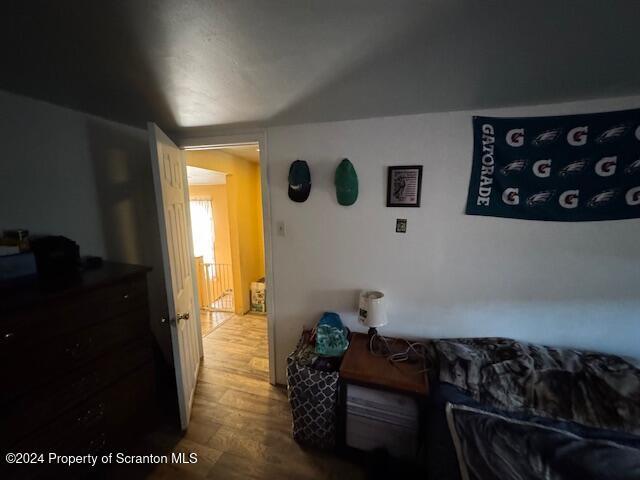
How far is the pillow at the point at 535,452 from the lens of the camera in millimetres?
801

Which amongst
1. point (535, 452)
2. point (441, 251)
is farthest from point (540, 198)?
point (535, 452)

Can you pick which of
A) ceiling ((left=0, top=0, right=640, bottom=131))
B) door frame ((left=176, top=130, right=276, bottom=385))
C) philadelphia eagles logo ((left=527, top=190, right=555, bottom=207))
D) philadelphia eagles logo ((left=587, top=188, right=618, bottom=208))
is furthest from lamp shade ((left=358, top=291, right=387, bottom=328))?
philadelphia eagles logo ((left=587, top=188, right=618, bottom=208))

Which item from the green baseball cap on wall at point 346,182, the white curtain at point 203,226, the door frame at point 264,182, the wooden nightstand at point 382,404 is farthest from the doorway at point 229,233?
the wooden nightstand at point 382,404

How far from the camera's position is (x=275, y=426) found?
1616 millimetres

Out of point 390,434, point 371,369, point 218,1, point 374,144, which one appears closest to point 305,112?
point 374,144

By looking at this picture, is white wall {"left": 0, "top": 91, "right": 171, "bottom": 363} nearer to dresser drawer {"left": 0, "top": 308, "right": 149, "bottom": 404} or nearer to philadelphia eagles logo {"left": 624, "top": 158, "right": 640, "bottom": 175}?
dresser drawer {"left": 0, "top": 308, "right": 149, "bottom": 404}

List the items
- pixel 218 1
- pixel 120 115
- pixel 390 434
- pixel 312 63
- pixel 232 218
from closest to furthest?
pixel 218 1
pixel 312 63
pixel 390 434
pixel 120 115
pixel 232 218

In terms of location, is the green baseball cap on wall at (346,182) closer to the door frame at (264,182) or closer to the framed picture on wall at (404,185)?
the framed picture on wall at (404,185)

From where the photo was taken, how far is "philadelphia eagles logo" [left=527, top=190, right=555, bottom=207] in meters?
1.36

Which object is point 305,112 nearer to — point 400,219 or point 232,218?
point 400,219

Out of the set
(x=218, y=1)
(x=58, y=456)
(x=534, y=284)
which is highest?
(x=218, y=1)

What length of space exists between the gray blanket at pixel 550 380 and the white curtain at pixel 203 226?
4207 mm

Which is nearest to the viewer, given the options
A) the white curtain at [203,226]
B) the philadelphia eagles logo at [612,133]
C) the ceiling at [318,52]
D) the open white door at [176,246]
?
the ceiling at [318,52]

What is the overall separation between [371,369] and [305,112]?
1.64 metres
